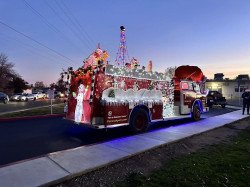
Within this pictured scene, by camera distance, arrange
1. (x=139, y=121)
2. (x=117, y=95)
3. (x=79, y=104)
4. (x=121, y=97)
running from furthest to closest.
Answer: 1. (x=139, y=121)
2. (x=79, y=104)
3. (x=121, y=97)
4. (x=117, y=95)

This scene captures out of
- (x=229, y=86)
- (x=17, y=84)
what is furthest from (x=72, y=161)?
(x=17, y=84)

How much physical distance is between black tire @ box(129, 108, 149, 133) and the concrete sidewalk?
0.75 metres

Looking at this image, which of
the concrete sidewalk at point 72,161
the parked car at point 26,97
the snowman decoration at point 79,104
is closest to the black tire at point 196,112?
the concrete sidewalk at point 72,161

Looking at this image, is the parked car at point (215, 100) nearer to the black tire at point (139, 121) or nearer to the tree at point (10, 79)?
the black tire at point (139, 121)

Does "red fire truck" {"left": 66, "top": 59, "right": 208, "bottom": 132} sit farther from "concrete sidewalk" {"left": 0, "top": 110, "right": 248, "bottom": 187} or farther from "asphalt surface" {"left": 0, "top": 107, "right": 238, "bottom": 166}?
"concrete sidewalk" {"left": 0, "top": 110, "right": 248, "bottom": 187}

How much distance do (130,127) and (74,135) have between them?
2.30 m

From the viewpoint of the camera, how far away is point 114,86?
930 centimetres

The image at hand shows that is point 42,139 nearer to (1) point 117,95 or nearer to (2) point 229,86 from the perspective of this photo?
(1) point 117,95

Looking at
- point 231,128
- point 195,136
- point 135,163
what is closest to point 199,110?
point 231,128

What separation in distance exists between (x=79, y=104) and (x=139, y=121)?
2625 millimetres

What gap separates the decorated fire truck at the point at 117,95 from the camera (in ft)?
29.3

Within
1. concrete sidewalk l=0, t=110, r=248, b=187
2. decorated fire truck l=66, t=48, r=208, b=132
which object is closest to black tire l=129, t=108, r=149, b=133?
decorated fire truck l=66, t=48, r=208, b=132

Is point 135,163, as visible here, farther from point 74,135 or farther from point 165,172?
point 74,135

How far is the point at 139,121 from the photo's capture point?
10.4 meters
